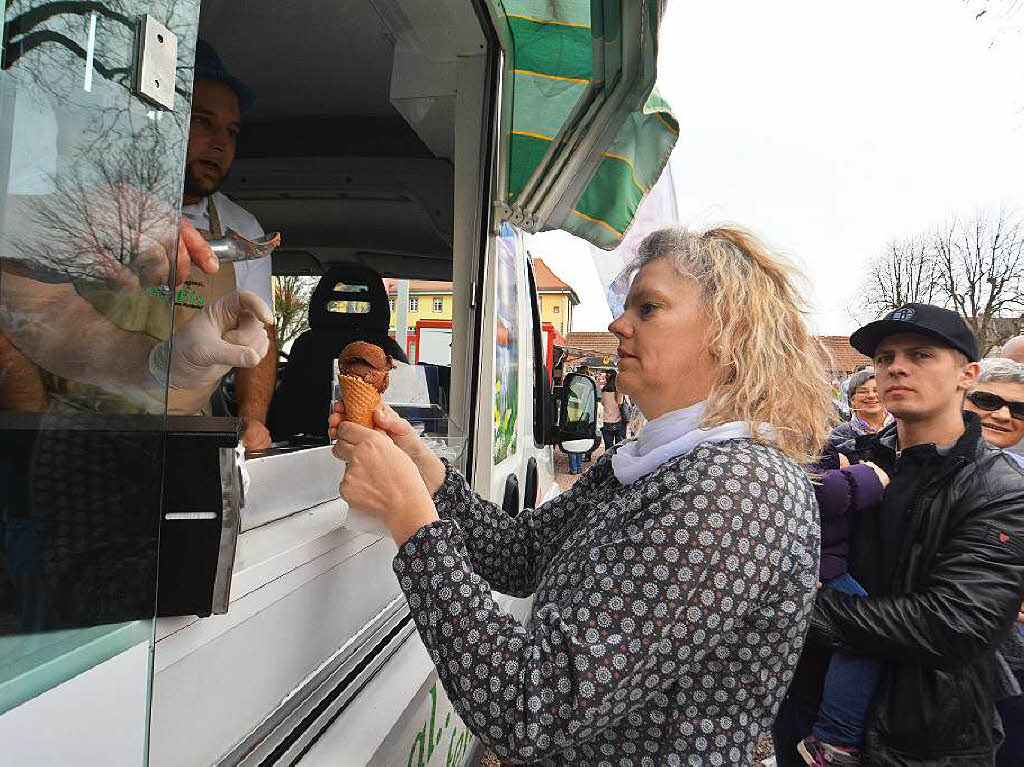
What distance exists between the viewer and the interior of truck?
2805mm

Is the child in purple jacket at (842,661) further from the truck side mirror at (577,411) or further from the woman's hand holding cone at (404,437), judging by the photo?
the truck side mirror at (577,411)

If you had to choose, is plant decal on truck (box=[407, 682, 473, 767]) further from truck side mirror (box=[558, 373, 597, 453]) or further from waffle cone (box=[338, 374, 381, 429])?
truck side mirror (box=[558, 373, 597, 453])

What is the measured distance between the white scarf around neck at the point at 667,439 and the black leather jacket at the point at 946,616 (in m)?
0.99

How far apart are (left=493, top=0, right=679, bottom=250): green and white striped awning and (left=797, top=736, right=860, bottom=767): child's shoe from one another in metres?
2.06

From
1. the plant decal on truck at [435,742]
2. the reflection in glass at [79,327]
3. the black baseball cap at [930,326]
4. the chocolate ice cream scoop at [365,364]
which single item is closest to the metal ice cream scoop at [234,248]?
the chocolate ice cream scoop at [365,364]

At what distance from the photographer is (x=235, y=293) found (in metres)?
1.44

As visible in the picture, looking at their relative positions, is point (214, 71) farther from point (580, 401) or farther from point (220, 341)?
point (580, 401)

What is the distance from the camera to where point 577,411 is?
13.5 feet

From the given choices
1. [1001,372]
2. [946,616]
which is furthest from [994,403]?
[946,616]

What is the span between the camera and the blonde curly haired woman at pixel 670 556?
114 centimetres

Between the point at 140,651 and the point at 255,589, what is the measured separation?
493mm

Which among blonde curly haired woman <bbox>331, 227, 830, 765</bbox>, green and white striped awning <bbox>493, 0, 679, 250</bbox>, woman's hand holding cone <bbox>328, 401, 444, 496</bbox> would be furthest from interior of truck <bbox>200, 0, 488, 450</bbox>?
blonde curly haired woman <bbox>331, 227, 830, 765</bbox>

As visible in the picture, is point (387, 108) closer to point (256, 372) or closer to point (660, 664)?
point (256, 372)

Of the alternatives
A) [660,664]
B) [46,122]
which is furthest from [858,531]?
[46,122]
